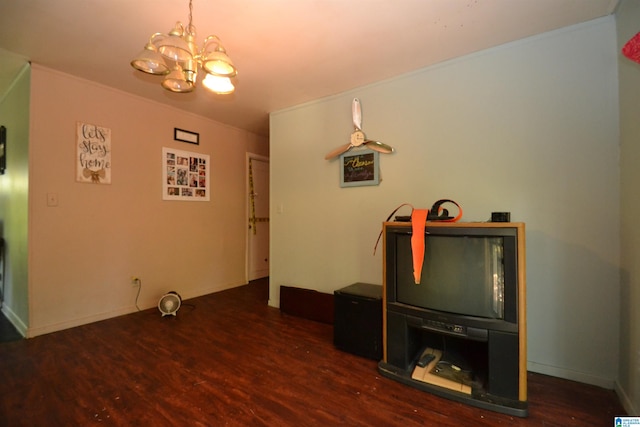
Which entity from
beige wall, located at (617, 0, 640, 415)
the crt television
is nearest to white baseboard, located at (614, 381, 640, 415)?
beige wall, located at (617, 0, 640, 415)

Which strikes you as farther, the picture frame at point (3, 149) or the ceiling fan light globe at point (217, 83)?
the picture frame at point (3, 149)

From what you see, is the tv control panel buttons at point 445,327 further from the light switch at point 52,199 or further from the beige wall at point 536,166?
the light switch at point 52,199

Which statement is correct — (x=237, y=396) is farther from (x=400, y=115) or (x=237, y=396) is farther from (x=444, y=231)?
(x=400, y=115)

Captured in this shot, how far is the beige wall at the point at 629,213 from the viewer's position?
136 cm

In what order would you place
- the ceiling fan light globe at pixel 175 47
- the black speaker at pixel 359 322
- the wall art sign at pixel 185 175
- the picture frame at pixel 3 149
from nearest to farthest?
1. the ceiling fan light globe at pixel 175 47
2. the black speaker at pixel 359 322
3. the picture frame at pixel 3 149
4. the wall art sign at pixel 185 175

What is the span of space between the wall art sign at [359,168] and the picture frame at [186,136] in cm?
197

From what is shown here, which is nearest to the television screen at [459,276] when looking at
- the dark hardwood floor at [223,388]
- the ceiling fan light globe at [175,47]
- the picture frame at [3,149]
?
the dark hardwood floor at [223,388]

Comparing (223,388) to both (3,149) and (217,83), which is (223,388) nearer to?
(217,83)

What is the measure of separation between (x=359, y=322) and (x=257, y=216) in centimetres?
281

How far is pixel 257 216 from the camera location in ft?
14.4

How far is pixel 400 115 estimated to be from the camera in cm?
235

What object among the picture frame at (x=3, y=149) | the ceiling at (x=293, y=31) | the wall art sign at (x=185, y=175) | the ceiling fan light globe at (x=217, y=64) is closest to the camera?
the ceiling fan light globe at (x=217, y=64)

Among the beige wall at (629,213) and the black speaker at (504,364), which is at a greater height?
the beige wall at (629,213)

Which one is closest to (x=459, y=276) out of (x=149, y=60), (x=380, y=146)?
(x=380, y=146)
